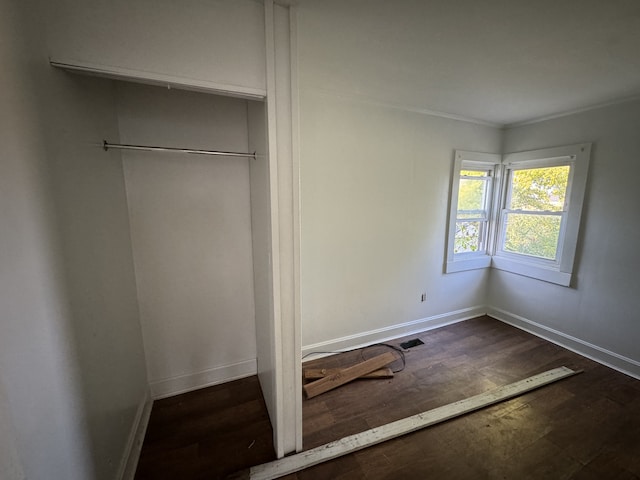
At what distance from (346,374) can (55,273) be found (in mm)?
2092

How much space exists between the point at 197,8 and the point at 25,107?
773 millimetres

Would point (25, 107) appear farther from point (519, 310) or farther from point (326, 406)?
point (519, 310)

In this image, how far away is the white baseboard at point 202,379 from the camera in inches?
81.3

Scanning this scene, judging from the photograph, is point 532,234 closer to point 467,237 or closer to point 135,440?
point 467,237

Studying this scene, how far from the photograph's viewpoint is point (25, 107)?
34.4 inches

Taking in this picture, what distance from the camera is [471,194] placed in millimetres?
3355

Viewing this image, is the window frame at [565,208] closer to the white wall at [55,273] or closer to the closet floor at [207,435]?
the closet floor at [207,435]

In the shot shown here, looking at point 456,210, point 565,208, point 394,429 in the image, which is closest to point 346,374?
point 394,429

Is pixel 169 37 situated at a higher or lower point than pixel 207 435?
higher

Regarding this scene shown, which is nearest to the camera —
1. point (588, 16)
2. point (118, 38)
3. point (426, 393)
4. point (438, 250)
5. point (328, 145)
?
point (118, 38)

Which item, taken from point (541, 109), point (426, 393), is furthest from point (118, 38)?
point (541, 109)

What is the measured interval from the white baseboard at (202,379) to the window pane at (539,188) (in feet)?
11.8

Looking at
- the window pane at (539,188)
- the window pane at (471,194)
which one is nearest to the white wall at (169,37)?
the window pane at (471,194)

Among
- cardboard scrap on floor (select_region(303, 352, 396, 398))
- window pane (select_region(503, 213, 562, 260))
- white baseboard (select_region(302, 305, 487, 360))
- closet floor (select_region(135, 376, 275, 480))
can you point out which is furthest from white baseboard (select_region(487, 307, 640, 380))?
closet floor (select_region(135, 376, 275, 480))
